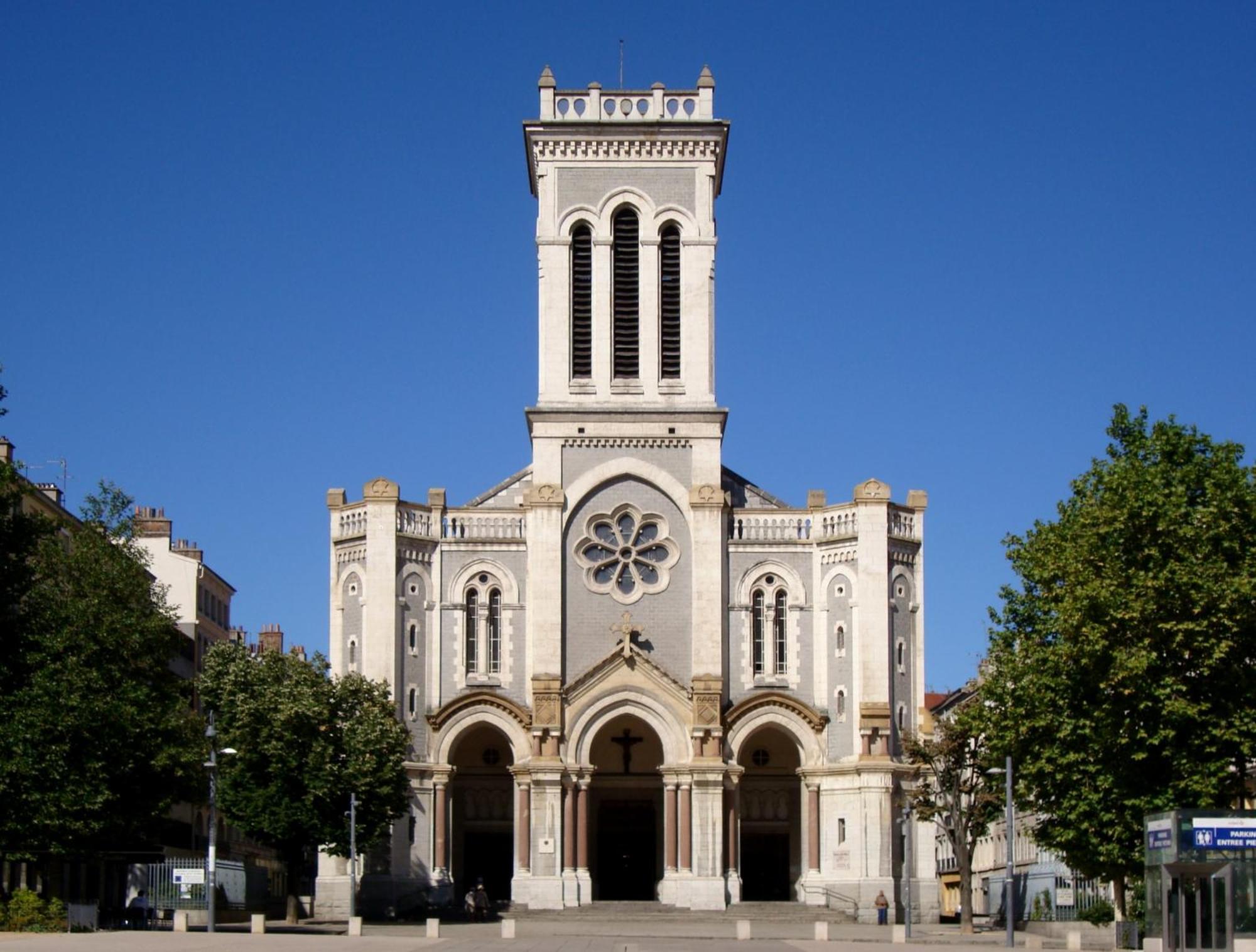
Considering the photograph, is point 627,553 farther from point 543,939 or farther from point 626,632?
point 543,939

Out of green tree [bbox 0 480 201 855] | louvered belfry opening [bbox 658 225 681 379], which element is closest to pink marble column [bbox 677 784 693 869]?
louvered belfry opening [bbox 658 225 681 379]

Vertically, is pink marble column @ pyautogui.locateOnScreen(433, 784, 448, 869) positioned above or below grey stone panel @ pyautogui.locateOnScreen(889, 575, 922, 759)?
below

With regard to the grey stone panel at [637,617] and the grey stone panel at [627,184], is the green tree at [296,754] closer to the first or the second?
the grey stone panel at [637,617]

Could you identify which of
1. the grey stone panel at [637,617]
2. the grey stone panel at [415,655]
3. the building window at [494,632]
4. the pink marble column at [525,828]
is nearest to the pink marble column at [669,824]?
the grey stone panel at [637,617]

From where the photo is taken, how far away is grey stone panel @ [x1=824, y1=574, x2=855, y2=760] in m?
78.9

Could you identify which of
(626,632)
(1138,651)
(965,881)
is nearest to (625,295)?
(626,632)

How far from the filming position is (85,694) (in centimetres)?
5872

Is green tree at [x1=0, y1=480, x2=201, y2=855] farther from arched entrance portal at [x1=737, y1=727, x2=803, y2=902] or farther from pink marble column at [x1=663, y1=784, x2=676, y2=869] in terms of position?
arched entrance portal at [x1=737, y1=727, x2=803, y2=902]

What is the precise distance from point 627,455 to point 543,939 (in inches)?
991

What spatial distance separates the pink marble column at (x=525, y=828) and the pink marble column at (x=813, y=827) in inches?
415

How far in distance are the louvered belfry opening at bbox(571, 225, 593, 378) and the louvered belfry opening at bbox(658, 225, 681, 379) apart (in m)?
2.78

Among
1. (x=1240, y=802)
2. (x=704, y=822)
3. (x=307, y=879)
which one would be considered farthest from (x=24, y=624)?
(x=307, y=879)

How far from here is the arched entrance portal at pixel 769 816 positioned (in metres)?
82.2

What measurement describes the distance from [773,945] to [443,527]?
2863 centimetres
